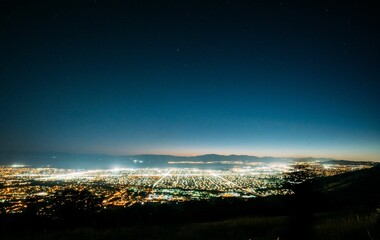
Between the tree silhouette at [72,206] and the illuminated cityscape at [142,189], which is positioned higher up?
the tree silhouette at [72,206]

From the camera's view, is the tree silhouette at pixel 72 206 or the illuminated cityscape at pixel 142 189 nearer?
the tree silhouette at pixel 72 206

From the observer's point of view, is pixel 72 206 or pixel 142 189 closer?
pixel 72 206

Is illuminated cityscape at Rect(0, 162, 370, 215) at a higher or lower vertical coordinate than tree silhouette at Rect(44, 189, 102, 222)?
lower

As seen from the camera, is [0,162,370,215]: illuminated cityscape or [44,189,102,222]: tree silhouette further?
[0,162,370,215]: illuminated cityscape

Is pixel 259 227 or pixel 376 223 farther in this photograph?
pixel 259 227

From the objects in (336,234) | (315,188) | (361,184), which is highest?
(315,188)

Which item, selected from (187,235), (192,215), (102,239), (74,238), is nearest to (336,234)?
(187,235)

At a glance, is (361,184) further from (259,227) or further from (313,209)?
(313,209)

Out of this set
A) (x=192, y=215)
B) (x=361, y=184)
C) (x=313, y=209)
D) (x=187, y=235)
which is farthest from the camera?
(x=361, y=184)

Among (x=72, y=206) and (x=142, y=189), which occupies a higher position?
(x=72, y=206)

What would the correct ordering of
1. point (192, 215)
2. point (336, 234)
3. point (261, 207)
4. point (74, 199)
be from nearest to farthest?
1. point (336, 234)
2. point (192, 215)
3. point (261, 207)
4. point (74, 199)

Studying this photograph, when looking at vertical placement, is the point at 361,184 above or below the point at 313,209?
below
